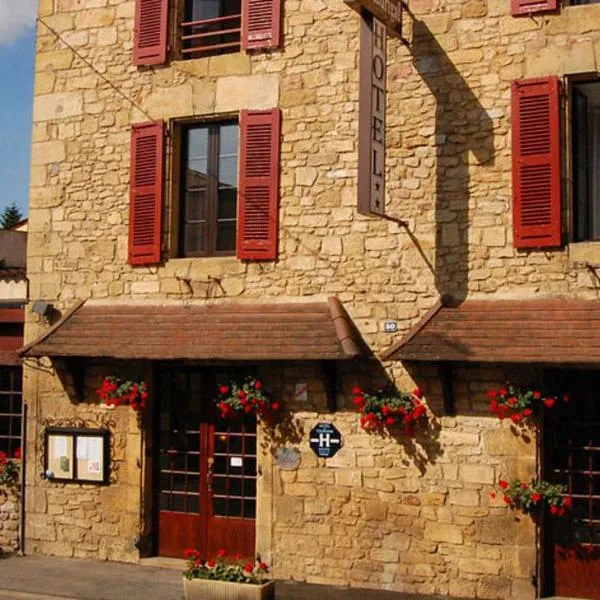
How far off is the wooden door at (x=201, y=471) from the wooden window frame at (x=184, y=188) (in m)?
1.37

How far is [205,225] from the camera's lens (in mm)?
11000

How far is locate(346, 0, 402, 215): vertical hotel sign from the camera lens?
361 inches

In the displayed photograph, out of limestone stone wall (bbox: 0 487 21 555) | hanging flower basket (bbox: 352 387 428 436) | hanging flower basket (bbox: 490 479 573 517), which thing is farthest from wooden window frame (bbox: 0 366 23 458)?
hanging flower basket (bbox: 490 479 573 517)

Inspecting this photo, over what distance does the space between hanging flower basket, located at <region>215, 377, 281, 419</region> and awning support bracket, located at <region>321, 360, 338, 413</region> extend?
558mm

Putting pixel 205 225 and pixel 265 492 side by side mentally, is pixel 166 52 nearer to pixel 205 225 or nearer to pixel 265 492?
pixel 205 225

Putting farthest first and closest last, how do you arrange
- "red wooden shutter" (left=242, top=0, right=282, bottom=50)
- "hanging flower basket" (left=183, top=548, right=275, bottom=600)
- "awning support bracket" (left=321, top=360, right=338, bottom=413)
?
"red wooden shutter" (left=242, top=0, right=282, bottom=50) → "awning support bracket" (left=321, top=360, right=338, bottom=413) → "hanging flower basket" (left=183, top=548, right=275, bottom=600)

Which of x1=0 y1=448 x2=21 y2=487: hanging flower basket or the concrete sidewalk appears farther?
x1=0 y1=448 x2=21 y2=487: hanging flower basket

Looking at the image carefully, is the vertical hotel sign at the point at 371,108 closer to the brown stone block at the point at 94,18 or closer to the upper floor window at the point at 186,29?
the upper floor window at the point at 186,29

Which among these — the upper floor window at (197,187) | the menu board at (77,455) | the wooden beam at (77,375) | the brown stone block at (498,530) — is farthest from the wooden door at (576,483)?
the wooden beam at (77,375)

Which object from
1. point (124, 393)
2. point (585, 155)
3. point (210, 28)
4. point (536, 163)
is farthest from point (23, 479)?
point (585, 155)

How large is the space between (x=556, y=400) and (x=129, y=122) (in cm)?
579

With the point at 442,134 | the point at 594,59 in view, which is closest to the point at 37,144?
the point at 442,134

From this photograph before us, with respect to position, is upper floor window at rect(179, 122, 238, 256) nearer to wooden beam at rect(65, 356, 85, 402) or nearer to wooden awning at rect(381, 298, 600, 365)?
wooden beam at rect(65, 356, 85, 402)

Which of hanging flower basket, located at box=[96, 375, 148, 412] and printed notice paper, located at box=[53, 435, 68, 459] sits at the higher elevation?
hanging flower basket, located at box=[96, 375, 148, 412]
